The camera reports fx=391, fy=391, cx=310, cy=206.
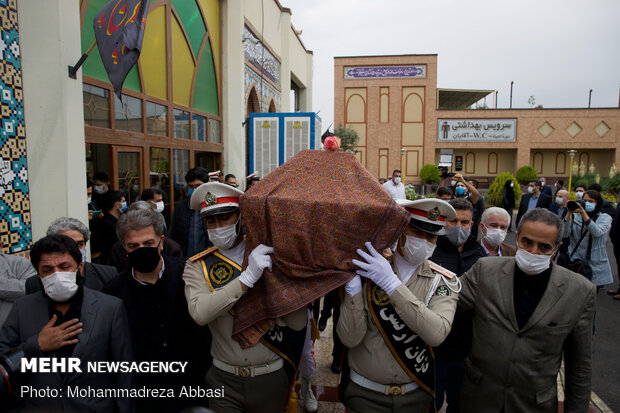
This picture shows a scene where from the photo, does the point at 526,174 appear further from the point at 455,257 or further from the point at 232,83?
the point at 455,257

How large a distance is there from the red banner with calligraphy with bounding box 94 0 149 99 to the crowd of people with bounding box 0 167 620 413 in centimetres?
237

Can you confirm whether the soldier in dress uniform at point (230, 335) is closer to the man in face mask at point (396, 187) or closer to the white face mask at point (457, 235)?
the white face mask at point (457, 235)

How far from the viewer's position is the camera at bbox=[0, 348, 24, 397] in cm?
159

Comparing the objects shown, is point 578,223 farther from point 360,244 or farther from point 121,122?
point 121,122

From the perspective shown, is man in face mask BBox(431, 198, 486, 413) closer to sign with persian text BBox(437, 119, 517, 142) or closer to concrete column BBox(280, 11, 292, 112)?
concrete column BBox(280, 11, 292, 112)

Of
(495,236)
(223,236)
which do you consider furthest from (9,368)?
(495,236)

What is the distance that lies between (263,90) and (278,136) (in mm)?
3944

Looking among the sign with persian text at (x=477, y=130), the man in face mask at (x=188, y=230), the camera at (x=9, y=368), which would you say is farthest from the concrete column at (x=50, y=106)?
the sign with persian text at (x=477, y=130)

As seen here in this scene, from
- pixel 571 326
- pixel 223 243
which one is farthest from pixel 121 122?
pixel 571 326

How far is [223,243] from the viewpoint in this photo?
6.57ft

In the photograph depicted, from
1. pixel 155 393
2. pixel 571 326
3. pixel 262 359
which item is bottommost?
pixel 155 393

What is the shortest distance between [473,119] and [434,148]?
3.34 m

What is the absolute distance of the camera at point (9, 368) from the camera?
159 cm

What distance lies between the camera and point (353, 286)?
69.7 inches
